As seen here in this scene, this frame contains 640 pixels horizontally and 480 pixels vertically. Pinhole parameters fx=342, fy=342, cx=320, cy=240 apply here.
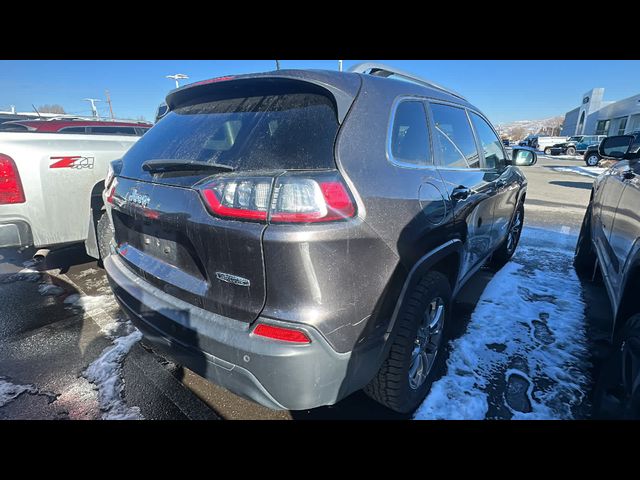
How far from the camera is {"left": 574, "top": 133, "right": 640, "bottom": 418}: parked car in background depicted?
1730 mm

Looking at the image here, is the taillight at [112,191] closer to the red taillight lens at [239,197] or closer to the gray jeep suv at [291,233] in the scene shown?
the gray jeep suv at [291,233]

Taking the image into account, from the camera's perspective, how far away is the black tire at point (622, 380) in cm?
165

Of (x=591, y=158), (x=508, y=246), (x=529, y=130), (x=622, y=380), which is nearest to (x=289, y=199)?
(x=622, y=380)

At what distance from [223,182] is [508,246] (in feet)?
14.1

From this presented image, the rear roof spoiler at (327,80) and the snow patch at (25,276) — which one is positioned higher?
the rear roof spoiler at (327,80)

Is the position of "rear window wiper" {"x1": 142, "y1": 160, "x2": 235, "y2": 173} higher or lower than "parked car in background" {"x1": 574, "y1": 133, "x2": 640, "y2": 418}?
higher

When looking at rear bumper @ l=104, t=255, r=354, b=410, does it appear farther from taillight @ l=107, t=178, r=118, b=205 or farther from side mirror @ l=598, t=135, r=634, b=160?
side mirror @ l=598, t=135, r=634, b=160

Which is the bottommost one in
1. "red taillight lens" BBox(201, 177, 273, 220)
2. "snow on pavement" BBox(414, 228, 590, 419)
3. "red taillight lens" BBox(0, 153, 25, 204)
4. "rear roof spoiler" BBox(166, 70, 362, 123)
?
"snow on pavement" BBox(414, 228, 590, 419)

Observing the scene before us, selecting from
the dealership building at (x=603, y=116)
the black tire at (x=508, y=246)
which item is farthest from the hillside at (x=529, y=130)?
the black tire at (x=508, y=246)

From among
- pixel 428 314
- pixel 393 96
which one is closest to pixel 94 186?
pixel 393 96

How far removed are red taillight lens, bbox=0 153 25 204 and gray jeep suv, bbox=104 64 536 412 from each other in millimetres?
1499

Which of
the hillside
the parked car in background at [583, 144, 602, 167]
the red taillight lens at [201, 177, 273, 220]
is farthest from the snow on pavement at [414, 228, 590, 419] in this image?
the hillside

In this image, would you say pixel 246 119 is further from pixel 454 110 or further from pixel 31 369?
pixel 31 369
